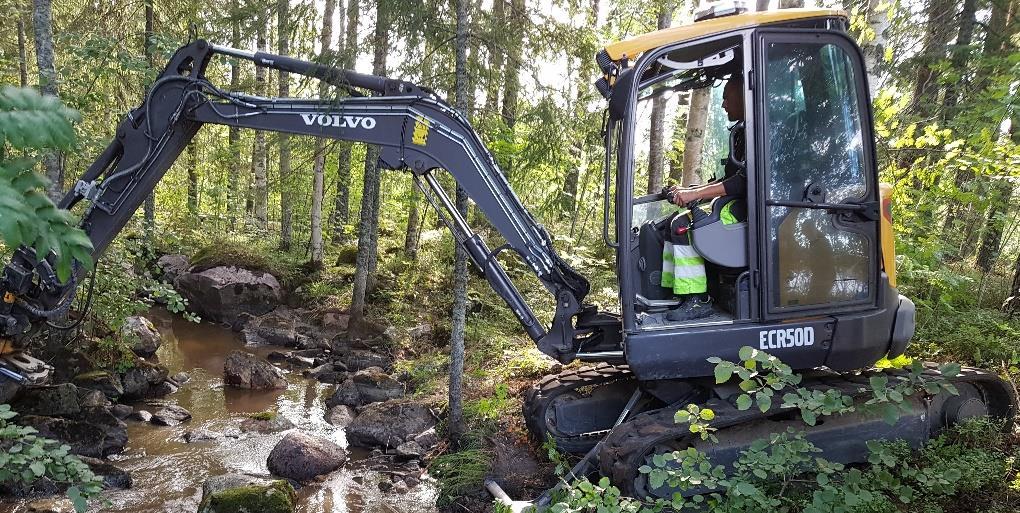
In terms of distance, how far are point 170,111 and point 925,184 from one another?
7704mm

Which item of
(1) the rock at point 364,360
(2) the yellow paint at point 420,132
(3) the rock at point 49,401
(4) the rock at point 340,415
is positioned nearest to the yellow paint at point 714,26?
(2) the yellow paint at point 420,132

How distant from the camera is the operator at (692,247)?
477cm

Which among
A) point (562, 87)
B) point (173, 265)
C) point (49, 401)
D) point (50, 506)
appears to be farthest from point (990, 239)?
point (173, 265)

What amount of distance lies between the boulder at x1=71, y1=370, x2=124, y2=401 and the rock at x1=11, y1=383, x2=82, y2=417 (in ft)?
2.41

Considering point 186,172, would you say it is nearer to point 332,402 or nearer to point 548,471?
point 332,402

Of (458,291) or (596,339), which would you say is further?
(458,291)

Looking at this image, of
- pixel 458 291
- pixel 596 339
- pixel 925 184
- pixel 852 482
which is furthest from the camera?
pixel 925 184

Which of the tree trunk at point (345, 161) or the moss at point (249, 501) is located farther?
the tree trunk at point (345, 161)

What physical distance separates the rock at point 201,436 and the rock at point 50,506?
1.53m

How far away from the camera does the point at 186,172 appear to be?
62.1 feet

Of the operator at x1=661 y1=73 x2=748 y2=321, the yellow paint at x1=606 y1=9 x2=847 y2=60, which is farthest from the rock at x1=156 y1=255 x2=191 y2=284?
the yellow paint at x1=606 y1=9 x2=847 y2=60

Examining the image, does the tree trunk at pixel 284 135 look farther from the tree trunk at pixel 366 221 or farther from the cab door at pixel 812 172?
the cab door at pixel 812 172

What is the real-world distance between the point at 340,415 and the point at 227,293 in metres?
6.14

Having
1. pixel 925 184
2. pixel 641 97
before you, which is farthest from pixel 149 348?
pixel 925 184
